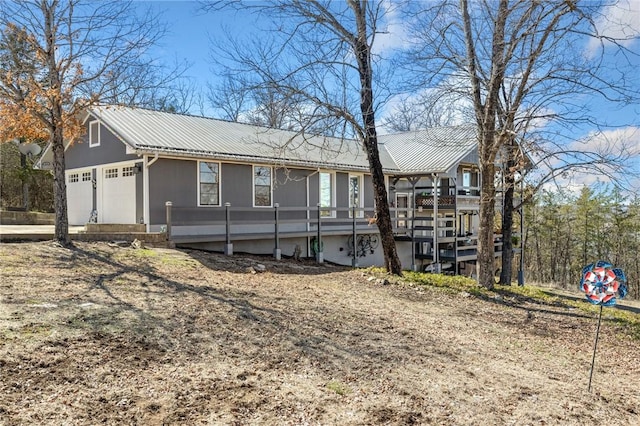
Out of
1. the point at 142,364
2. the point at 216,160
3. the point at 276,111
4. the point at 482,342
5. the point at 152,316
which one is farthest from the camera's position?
the point at 216,160

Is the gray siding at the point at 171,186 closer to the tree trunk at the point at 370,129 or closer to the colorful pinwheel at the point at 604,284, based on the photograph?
the tree trunk at the point at 370,129

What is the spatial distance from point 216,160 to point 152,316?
9382 millimetres

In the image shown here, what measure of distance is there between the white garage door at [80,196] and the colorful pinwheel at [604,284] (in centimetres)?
1520

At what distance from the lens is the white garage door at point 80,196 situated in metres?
16.0

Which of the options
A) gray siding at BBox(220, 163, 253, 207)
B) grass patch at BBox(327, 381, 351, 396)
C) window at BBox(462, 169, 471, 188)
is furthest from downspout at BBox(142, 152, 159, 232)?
window at BBox(462, 169, 471, 188)

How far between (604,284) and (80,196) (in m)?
16.4

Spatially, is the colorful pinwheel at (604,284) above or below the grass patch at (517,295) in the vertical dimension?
above

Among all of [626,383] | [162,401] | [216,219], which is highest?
[216,219]

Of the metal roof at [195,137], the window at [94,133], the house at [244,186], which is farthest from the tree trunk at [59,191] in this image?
the window at [94,133]

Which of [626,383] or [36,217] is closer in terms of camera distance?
[626,383]

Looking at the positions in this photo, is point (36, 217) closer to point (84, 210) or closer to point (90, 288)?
point (84, 210)

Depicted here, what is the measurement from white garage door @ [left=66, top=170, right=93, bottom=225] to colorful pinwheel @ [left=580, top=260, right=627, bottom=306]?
49.9 ft

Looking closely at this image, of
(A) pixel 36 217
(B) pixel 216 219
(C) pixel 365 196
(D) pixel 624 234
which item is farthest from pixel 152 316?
(D) pixel 624 234

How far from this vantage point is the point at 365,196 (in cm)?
1917
